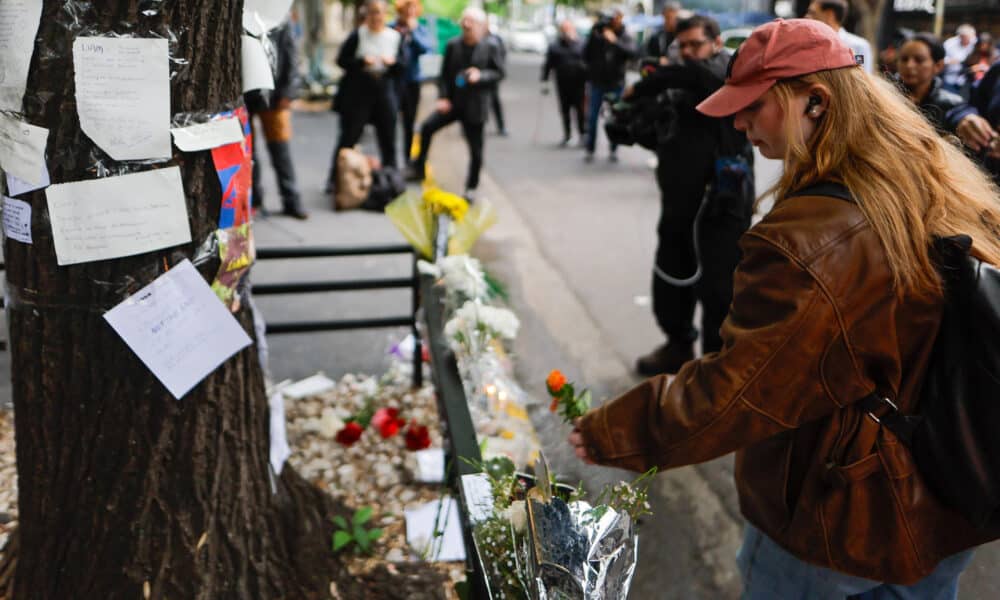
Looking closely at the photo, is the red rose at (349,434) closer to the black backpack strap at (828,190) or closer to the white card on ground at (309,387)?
the white card on ground at (309,387)

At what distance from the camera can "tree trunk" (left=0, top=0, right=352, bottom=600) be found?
1874mm

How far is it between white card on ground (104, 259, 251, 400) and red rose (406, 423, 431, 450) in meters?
1.42

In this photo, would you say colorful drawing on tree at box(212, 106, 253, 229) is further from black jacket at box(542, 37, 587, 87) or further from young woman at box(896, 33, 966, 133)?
black jacket at box(542, 37, 587, 87)

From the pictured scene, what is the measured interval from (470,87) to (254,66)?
650cm

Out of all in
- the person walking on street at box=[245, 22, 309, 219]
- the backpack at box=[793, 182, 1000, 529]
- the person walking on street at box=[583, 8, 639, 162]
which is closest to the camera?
the backpack at box=[793, 182, 1000, 529]

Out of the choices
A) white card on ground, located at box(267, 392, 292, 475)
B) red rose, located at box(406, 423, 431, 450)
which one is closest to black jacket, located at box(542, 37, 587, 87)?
red rose, located at box(406, 423, 431, 450)

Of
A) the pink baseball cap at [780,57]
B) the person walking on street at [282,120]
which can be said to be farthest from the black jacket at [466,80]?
the pink baseball cap at [780,57]

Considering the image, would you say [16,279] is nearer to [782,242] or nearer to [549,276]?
[782,242]

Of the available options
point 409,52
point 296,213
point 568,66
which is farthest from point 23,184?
point 568,66

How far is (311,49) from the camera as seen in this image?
1819 cm

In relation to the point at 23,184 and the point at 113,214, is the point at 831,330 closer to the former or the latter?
the point at 113,214

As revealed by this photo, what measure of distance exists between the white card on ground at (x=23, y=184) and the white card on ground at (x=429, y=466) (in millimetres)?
1887

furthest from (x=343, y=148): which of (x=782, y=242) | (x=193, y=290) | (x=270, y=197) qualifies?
(x=782, y=242)

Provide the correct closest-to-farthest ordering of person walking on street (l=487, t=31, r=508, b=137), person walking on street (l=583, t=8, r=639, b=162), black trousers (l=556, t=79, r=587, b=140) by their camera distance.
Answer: person walking on street (l=487, t=31, r=508, b=137)
person walking on street (l=583, t=8, r=639, b=162)
black trousers (l=556, t=79, r=587, b=140)
